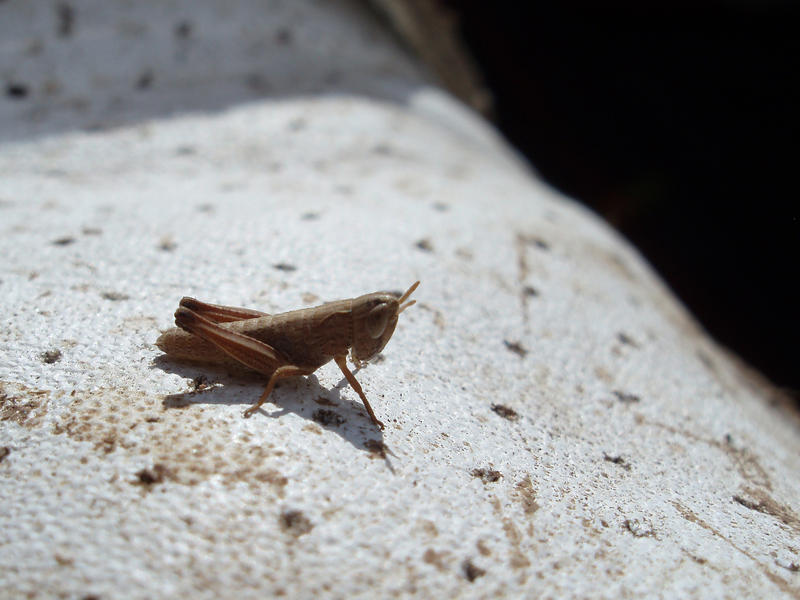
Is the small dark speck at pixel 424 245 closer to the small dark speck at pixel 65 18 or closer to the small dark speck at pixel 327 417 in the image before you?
the small dark speck at pixel 327 417

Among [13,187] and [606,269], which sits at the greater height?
[606,269]

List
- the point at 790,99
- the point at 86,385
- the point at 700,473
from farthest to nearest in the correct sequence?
the point at 790,99 → the point at 700,473 → the point at 86,385

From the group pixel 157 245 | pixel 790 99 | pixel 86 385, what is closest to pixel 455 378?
pixel 86 385

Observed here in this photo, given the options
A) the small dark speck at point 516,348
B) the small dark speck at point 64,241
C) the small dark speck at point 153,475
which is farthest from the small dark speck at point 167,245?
the small dark speck at point 516,348

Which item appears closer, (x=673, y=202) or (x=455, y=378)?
(x=455, y=378)

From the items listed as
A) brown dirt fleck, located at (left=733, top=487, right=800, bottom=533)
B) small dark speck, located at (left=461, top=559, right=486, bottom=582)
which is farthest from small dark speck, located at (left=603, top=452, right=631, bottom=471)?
small dark speck, located at (left=461, top=559, right=486, bottom=582)

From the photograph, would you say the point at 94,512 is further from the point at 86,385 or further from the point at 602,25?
the point at 602,25

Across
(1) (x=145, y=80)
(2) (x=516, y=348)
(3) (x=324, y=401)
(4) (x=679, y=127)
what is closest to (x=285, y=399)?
(3) (x=324, y=401)
